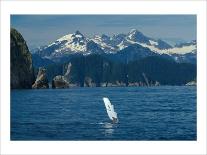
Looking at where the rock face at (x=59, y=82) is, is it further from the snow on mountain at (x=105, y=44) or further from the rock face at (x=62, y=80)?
the snow on mountain at (x=105, y=44)

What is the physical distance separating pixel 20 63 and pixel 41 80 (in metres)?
1.45

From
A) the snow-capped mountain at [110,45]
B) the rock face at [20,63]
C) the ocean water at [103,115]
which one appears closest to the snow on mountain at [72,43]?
the snow-capped mountain at [110,45]

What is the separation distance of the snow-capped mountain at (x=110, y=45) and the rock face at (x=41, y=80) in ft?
1.58

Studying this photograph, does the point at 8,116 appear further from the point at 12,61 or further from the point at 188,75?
the point at 188,75

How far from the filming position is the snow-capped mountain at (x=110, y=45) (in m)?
28.5

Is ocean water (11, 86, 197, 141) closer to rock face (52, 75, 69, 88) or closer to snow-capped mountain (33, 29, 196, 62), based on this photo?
rock face (52, 75, 69, 88)

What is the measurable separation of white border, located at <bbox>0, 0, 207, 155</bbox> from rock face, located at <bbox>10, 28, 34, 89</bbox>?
677 millimetres

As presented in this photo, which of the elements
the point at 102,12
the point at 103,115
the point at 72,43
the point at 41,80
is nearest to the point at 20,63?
the point at 41,80

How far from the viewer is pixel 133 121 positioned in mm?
28562

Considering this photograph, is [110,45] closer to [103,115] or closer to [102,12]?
[102,12]

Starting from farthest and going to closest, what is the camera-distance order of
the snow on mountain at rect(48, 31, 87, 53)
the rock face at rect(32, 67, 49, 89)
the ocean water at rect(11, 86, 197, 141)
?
the rock face at rect(32, 67, 49, 89) → the snow on mountain at rect(48, 31, 87, 53) → the ocean water at rect(11, 86, 197, 141)

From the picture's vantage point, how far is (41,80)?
30.1 m

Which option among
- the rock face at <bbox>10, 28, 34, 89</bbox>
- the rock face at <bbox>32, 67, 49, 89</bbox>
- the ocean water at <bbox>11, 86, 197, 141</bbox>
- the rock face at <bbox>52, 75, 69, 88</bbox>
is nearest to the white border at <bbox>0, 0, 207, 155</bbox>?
the ocean water at <bbox>11, 86, 197, 141</bbox>

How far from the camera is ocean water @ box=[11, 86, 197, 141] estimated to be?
28.0 m
